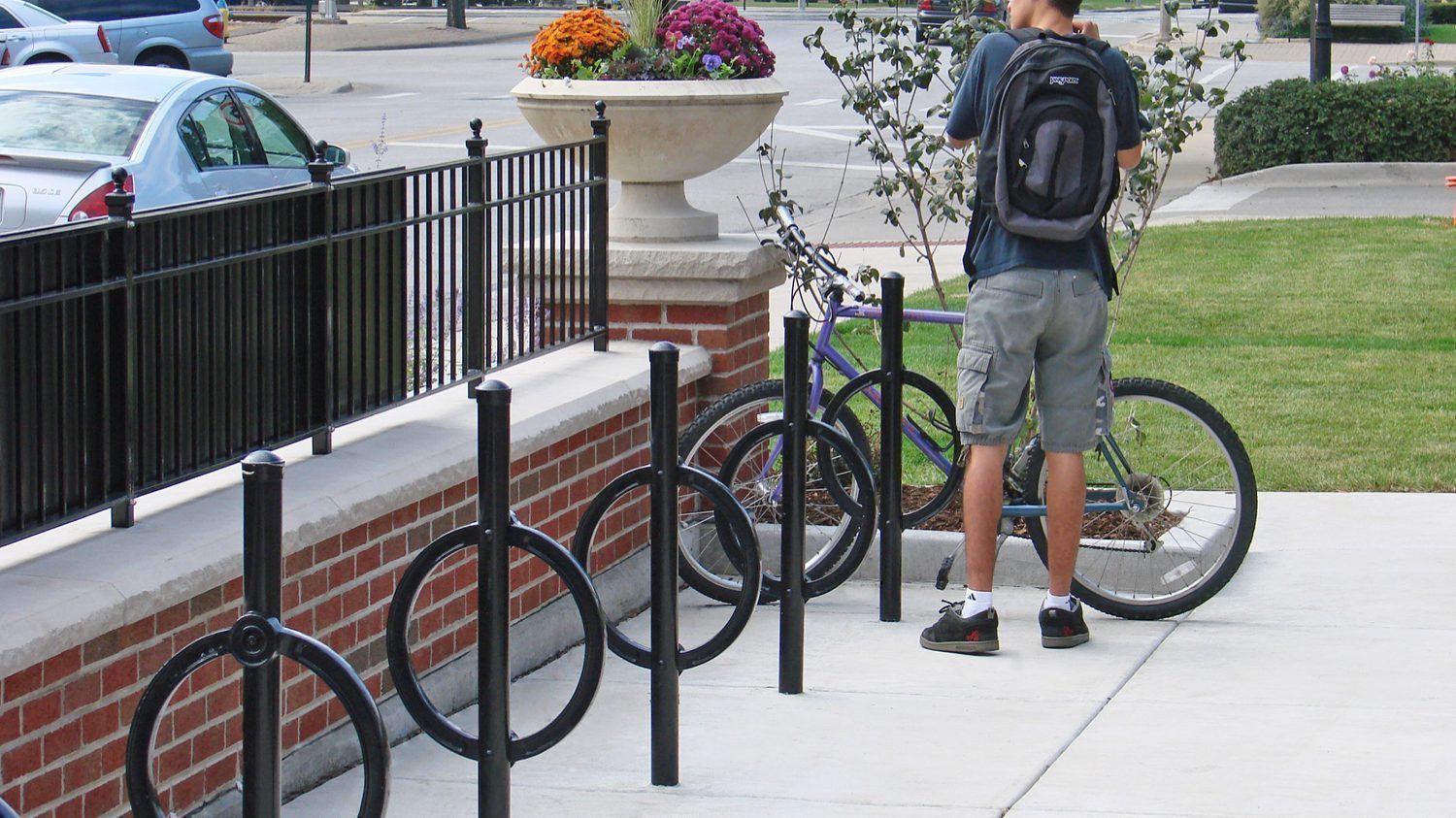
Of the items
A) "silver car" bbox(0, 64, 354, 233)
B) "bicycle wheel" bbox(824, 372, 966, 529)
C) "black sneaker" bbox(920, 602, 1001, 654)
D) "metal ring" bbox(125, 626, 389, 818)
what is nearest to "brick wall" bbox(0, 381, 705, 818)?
"metal ring" bbox(125, 626, 389, 818)

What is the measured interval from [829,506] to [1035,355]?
137 centimetres

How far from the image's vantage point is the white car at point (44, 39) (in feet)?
71.8

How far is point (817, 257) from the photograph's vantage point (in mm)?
6488

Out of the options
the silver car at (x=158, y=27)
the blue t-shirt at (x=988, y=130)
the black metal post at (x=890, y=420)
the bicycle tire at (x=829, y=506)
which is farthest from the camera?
the silver car at (x=158, y=27)

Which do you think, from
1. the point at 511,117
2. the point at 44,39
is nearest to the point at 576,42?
the point at 44,39

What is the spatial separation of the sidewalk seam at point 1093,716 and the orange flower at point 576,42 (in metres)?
2.68

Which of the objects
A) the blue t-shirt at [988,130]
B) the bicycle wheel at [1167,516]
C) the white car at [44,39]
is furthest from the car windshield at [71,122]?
the white car at [44,39]

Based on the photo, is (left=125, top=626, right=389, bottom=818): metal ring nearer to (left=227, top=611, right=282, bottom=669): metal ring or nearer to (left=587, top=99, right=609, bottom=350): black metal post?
(left=227, top=611, right=282, bottom=669): metal ring

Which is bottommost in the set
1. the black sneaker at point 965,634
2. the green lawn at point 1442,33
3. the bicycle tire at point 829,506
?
the black sneaker at point 965,634

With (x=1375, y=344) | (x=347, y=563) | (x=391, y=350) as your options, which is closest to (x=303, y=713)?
(x=347, y=563)

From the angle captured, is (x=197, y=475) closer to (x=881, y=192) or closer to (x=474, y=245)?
(x=474, y=245)

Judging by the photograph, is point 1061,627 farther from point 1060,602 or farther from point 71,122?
point 71,122

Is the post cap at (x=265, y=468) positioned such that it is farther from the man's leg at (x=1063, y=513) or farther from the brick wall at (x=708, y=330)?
the brick wall at (x=708, y=330)

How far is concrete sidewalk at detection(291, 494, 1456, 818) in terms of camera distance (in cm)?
448
